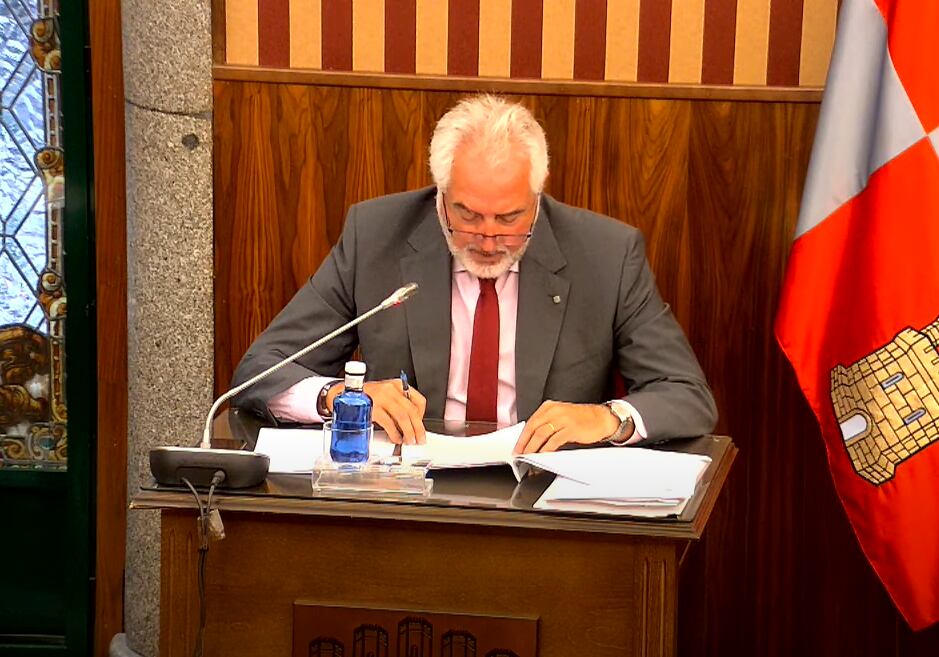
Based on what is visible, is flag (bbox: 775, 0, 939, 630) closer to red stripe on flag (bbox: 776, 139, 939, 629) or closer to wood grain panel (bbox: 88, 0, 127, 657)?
red stripe on flag (bbox: 776, 139, 939, 629)

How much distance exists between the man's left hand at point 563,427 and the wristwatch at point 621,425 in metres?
0.01

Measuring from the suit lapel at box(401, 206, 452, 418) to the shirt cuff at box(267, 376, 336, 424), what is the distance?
0.28 meters

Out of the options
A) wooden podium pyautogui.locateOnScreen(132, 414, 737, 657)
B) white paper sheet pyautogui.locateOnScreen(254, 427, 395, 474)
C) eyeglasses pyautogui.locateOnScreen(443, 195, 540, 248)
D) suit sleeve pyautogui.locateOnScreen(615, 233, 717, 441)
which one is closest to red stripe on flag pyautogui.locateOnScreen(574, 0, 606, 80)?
suit sleeve pyautogui.locateOnScreen(615, 233, 717, 441)

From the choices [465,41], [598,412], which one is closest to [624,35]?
[465,41]

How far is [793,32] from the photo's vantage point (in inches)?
145

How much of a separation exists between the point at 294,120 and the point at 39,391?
1.08 m

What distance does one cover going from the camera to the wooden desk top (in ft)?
7.19

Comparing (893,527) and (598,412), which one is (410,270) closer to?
(598,412)

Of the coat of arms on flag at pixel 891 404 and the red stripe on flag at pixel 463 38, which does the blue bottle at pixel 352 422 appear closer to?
the coat of arms on flag at pixel 891 404

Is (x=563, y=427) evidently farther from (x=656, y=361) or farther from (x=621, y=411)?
(x=656, y=361)

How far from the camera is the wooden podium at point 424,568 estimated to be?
221cm

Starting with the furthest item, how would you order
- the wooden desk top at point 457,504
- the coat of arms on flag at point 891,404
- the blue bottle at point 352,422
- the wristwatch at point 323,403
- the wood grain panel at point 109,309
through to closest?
the wood grain panel at point 109,309
the coat of arms on flag at point 891,404
the wristwatch at point 323,403
the blue bottle at point 352,422
the wooden desk top at point 457,504

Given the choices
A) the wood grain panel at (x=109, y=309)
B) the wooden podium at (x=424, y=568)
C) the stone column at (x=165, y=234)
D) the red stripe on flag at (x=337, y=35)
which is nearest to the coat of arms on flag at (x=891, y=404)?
the wooden podium at (x=424, y=568)

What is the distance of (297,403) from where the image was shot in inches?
112
